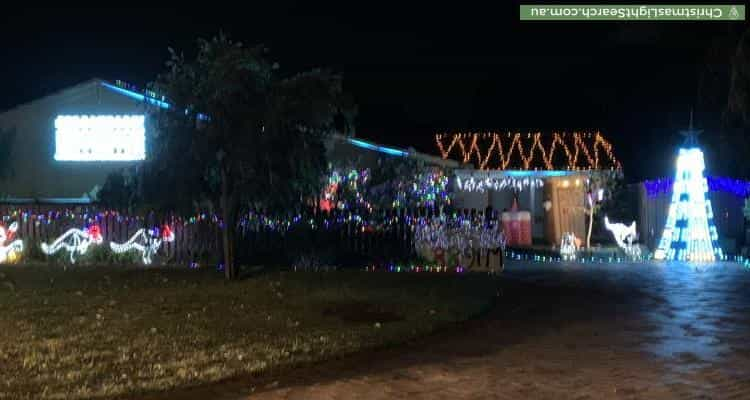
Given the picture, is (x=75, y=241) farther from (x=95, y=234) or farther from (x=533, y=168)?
(x=533, y=168)

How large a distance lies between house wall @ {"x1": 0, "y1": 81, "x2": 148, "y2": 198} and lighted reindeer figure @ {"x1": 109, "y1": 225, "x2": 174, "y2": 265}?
502cm

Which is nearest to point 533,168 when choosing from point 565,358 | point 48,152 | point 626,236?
point 626,236

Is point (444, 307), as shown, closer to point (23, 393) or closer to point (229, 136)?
point (229, 136)

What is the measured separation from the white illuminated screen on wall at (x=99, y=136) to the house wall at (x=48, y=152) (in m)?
0.20

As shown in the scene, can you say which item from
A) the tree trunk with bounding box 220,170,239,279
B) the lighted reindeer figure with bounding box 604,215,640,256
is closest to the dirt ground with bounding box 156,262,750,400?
the tree trunk with bounding box 220,170,239,279

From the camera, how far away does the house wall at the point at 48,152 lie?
22.4 meters

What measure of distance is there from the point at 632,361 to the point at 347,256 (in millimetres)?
9837

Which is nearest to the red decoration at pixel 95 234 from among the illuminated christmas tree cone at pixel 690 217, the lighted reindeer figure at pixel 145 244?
the lighted reindeer figure at pixel 145 244

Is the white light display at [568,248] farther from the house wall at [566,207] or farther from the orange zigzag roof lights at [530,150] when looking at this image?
the house wall at [566,207]

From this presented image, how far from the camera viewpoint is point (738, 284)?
1428 centimetres

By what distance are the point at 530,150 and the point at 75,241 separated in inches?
530

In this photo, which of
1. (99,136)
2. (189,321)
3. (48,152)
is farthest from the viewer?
(48,152)

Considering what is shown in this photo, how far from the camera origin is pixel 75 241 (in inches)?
712

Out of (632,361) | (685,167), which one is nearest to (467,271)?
(685,167)
